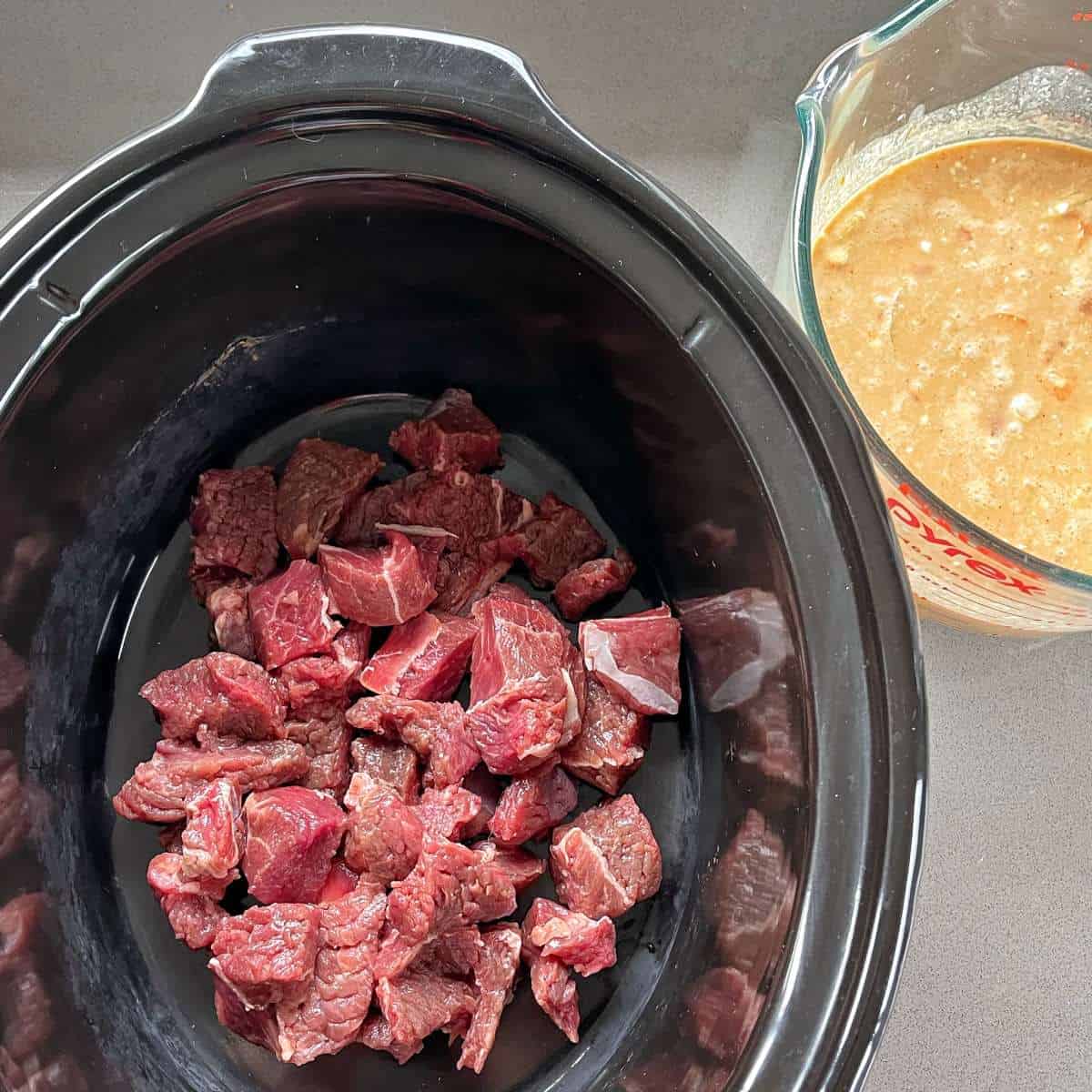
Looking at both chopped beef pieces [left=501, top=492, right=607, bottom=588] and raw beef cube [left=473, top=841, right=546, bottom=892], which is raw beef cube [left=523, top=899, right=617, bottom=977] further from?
chopped beef pieces [left=501, top=492, right=607, bottom=588]

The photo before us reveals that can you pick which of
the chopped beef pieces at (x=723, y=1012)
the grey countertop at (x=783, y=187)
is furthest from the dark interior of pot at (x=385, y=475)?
the grey countertop at (x=783, y=187)

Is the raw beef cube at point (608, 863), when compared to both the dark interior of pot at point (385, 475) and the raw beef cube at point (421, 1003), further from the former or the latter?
the raw beef cube at point (421, 1003)

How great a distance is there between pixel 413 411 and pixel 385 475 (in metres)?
0.12

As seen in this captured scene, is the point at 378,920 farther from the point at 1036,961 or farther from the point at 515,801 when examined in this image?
the point at 1036,961

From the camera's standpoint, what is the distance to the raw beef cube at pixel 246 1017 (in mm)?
1371

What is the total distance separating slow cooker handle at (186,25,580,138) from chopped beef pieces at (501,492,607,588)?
0.60 m

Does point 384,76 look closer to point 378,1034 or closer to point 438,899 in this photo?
point 438,899

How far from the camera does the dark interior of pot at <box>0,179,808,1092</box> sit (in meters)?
1.25

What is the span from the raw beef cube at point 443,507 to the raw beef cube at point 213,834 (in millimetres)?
432

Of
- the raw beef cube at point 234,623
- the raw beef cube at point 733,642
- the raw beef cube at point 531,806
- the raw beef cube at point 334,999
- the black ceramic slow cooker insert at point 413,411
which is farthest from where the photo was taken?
the raw beef cube at point 234,623

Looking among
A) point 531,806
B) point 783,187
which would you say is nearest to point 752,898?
point 531,806

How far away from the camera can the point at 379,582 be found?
1.47 m

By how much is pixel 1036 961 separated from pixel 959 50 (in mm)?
1433

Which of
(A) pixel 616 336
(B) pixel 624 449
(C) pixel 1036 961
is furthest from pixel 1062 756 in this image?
(A) pixel 616 336
